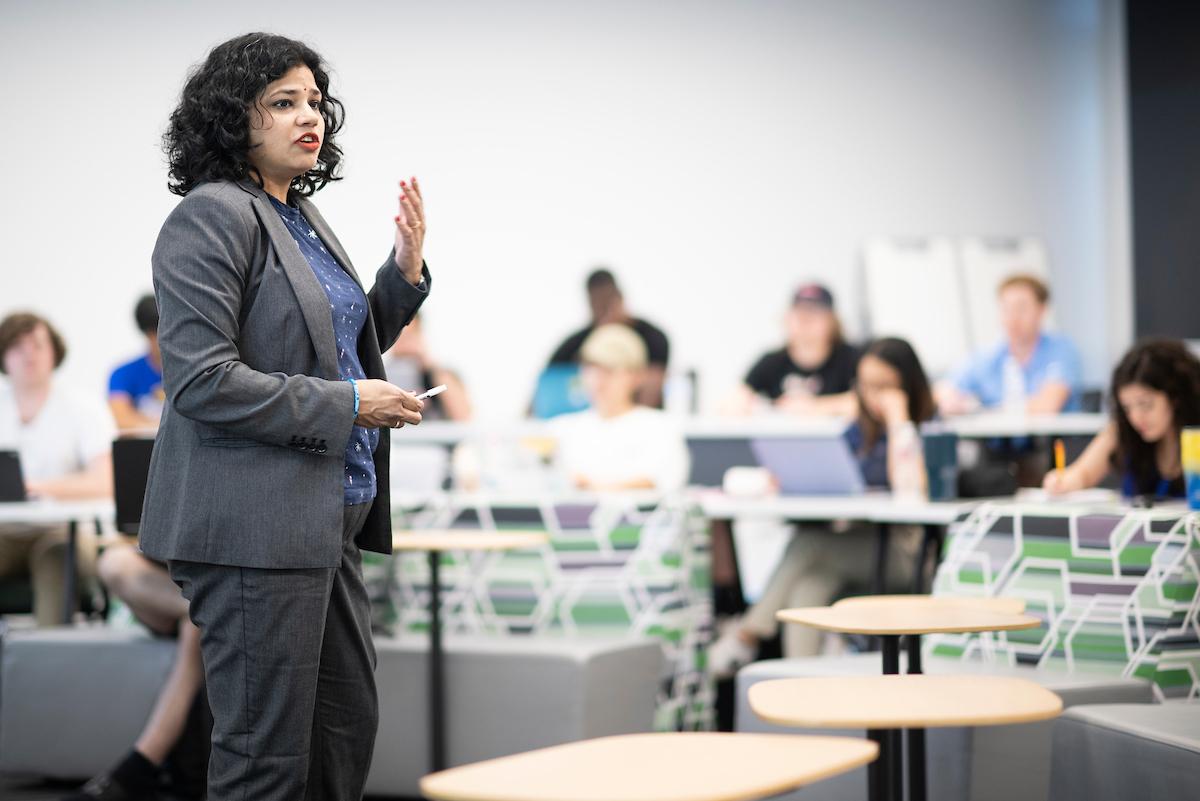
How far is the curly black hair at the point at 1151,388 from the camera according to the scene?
3.36m

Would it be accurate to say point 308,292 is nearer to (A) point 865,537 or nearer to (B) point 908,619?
(B) point 908,619

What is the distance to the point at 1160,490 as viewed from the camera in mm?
3449

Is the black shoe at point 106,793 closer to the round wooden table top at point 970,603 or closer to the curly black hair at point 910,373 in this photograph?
the round wooden table top at point 970,603

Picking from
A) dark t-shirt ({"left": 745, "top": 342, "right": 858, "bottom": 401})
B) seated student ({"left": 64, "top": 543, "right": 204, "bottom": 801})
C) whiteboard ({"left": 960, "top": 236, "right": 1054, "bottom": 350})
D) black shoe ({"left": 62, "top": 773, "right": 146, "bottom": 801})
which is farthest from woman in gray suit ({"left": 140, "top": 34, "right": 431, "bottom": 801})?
whiteboard ({"left": 960, "top": 236, "right": 1054, "bottom": 350})

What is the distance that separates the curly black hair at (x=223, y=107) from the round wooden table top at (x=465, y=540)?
1.29 metres

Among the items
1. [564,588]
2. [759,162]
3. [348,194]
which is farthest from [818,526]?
[759,162]

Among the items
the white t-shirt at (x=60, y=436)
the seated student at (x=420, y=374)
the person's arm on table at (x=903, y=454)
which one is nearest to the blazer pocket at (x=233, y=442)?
the person's arm on table at (x=903, y=454)

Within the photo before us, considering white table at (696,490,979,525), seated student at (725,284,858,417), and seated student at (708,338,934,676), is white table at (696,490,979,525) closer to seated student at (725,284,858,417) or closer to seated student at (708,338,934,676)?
seated student at (708,338,934,676)

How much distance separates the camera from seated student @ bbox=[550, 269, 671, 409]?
20.3 feet

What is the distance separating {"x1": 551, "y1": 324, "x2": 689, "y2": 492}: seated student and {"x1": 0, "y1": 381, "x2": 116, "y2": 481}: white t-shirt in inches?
55.9

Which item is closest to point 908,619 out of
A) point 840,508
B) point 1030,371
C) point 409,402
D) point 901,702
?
point 901,702

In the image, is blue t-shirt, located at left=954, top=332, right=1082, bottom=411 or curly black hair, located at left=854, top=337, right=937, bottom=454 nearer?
curly black hair, located at left=854, top=337, right=937, bottom=454

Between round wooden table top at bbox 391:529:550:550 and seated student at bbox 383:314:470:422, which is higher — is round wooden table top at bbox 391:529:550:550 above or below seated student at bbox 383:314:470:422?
below

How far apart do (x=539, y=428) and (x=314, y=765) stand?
3775mm
